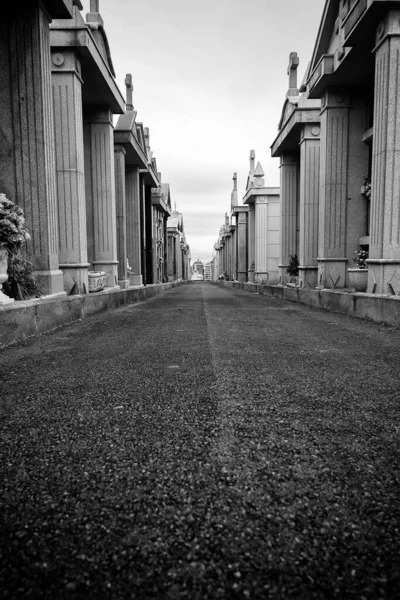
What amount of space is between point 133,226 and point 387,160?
1324 cm

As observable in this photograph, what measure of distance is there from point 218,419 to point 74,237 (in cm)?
773

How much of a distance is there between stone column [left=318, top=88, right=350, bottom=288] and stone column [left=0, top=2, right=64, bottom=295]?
705 cm

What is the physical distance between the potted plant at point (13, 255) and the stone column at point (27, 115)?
0.58 metres

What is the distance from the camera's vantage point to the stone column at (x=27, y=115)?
6371mm

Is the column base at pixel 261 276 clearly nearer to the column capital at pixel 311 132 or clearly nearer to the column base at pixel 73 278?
the column capital at pixel 311 132

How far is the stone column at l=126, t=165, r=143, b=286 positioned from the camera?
1812 cm

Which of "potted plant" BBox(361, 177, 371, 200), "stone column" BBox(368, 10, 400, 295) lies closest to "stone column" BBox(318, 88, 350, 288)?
"potted plant" BBox(361, 177, 371, 200)

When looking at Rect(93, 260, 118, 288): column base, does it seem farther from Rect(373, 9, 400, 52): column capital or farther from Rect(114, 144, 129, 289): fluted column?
Rect(373, 9, 400, 52): column capital

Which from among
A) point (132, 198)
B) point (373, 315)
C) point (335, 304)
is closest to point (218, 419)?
point (373, 315)

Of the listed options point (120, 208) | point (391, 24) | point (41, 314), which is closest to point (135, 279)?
point (120, 208)

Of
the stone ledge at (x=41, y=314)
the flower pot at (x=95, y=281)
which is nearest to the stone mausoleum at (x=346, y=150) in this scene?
the stone ledge at (x=41, y=314)

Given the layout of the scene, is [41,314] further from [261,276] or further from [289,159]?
[261,276]

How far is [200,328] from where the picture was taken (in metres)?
5.63

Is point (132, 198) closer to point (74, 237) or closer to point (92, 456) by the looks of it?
point (74, 237)
